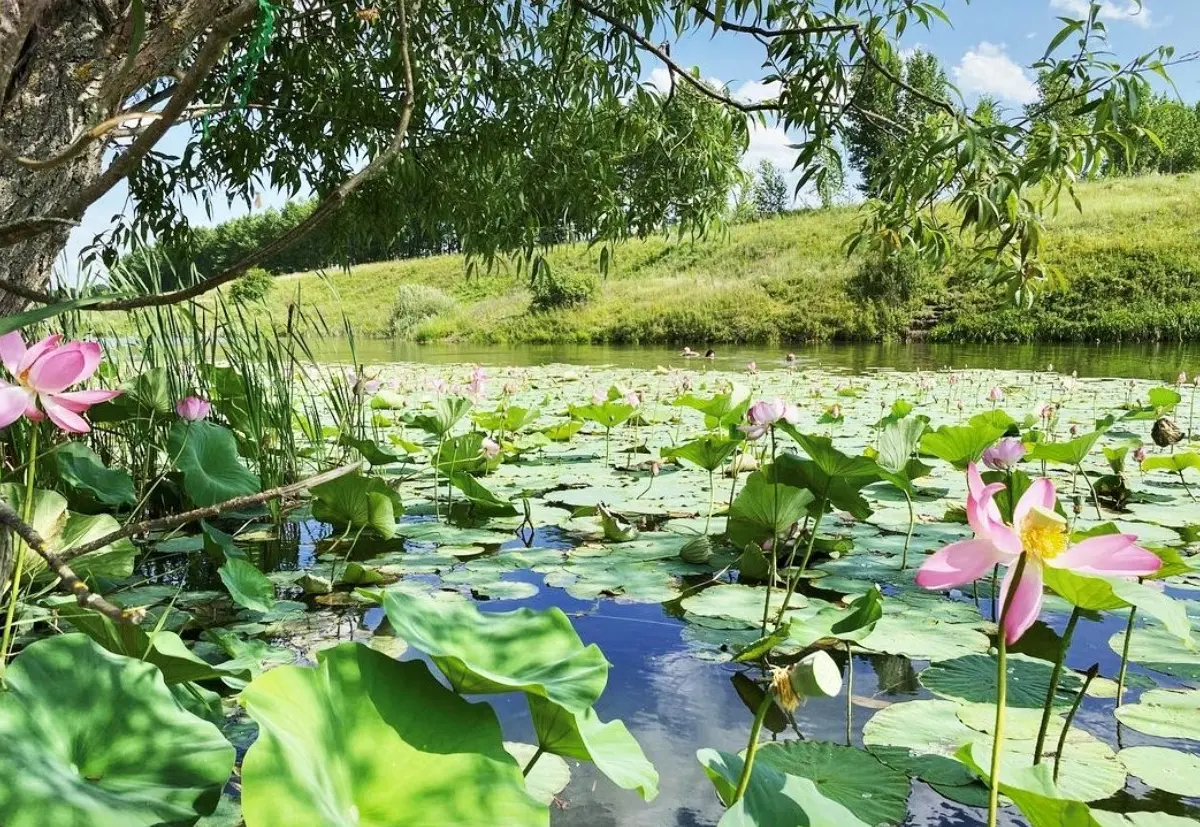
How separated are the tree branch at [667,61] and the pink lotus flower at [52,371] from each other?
2.10 metres

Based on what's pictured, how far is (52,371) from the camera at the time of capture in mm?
692

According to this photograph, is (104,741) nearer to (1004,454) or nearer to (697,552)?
(697,552)

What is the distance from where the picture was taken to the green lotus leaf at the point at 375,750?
0.42 metres

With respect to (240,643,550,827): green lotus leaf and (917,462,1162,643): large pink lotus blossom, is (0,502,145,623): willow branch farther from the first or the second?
(917,462,1162,643): large pink lotus blossom

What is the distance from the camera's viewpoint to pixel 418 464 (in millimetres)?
2875

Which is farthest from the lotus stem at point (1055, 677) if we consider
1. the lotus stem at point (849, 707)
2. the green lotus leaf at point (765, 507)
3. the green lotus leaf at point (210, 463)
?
the green lotus leaf at point (210, 463)

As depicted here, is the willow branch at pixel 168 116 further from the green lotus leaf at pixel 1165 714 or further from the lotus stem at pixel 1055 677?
the green lotus leaf at pixel 1165 714

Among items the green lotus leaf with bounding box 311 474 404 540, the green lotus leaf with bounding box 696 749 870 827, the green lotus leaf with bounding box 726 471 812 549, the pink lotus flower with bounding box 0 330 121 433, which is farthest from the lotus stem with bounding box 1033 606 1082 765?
the green lotus leaf with bounding box 311 474 404 540

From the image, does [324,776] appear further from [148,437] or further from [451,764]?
[148,437]

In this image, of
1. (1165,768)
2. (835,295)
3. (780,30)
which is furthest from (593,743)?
(835,295)

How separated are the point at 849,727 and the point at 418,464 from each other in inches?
84.1

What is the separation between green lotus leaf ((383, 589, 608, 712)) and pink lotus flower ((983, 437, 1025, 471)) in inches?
43.4

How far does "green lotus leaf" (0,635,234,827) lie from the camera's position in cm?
47

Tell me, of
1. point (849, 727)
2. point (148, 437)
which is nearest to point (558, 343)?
point (148, 437)
